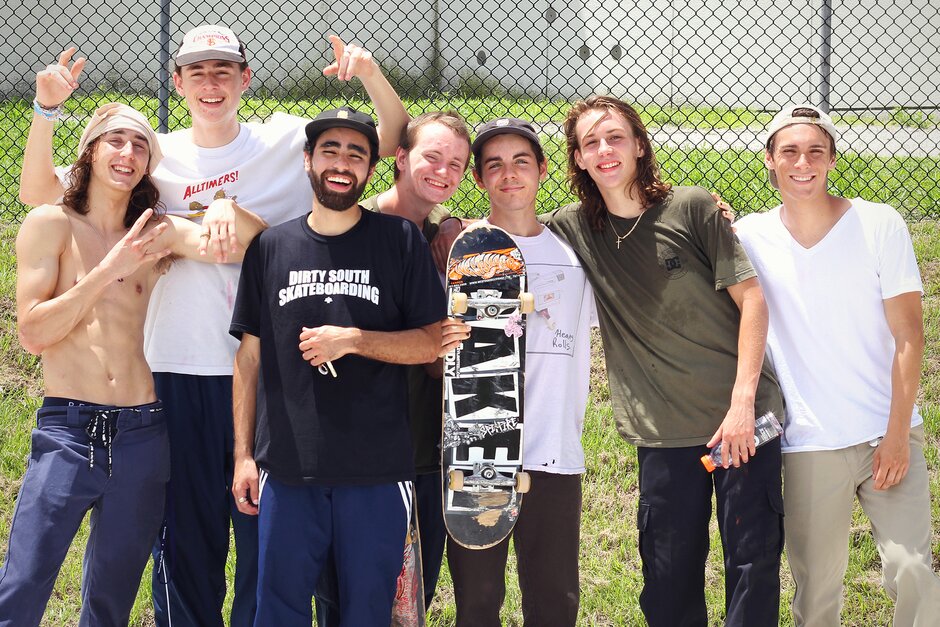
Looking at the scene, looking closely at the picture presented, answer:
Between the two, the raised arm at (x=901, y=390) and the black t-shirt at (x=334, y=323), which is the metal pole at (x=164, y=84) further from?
the raised arm at (x=901, y=390)

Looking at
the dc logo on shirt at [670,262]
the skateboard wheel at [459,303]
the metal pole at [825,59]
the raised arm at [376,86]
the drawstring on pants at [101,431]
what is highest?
the metal pole at [825,59]

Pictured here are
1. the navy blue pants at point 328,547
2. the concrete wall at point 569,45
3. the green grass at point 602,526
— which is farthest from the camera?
the concrete wall at point 569,45

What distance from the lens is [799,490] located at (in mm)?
3164

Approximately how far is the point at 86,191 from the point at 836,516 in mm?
2776

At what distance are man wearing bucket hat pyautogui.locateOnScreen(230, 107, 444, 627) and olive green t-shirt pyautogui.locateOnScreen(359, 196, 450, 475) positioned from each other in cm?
26

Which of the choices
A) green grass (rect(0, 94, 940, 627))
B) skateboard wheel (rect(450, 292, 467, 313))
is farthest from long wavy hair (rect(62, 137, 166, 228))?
green grass (rect(0, 94, 940, 627))

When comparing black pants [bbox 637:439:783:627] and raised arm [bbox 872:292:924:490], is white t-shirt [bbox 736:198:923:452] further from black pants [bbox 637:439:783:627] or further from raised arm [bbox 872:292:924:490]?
black pants [bbox 637:439:783:627]

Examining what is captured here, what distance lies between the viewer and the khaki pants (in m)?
3.09

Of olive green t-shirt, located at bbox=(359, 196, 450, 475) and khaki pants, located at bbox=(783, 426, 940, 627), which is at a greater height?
olive green t-shirt, located at bbox=(359, 196, 450, 475)

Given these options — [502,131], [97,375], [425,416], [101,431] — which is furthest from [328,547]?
[502,131]

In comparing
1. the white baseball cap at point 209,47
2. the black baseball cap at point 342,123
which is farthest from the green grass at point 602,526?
the white baseball cap at point 209,47

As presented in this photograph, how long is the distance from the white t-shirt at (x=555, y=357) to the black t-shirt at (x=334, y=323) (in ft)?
1.34

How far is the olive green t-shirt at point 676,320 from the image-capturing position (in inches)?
122

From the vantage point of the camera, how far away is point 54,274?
3.02 m
